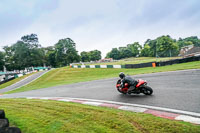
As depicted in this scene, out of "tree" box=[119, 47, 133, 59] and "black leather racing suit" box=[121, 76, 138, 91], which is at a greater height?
"tree" box=[119, 47, 133, 59]

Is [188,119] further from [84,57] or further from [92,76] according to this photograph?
[84,57]

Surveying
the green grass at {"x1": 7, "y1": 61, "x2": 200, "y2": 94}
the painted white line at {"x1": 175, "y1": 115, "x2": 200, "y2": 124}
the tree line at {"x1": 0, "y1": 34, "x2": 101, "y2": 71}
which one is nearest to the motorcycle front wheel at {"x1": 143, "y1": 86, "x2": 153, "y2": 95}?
the painted white line at {"x1": 175, "y1": 115, "x2": 200, "y2": 124}

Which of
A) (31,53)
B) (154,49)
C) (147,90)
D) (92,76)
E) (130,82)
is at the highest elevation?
(154,49)

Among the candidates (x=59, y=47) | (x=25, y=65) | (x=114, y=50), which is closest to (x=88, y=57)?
(x=114, y=50)

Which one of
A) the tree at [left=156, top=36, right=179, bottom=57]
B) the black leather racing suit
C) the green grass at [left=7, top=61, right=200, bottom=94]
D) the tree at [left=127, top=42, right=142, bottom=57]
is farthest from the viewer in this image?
the tree at [left=127, top=42, right=142, bottom=57]

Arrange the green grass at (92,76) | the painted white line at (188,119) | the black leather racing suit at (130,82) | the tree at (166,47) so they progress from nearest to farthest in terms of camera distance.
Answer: the painted white line at (188,119) → the black leather racing suit at (130,82) → the green grass at (92,76) → the tree at (166,47)

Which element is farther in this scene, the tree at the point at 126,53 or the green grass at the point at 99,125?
the tree at the point at 126,53

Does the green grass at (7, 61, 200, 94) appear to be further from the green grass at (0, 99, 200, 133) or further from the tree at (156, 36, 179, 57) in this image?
the tree at (156, 36, 179, 57)

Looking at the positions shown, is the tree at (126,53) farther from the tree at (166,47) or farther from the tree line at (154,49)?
the tree at (166,47)

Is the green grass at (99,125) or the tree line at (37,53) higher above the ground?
the tree line at (37,53)

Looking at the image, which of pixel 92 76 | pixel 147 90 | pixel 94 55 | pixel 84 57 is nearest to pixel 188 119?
pixel 147 90

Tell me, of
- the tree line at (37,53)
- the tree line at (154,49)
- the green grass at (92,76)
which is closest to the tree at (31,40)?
the tree line at (37,53)

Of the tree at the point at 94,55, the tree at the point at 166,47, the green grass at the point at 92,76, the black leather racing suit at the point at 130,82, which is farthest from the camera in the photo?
the tree at the point at 94,55

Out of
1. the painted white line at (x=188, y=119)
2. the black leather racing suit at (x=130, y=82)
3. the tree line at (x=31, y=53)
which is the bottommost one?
the painted white line at (x=188, y=119)
